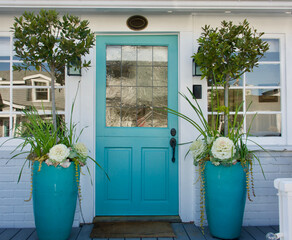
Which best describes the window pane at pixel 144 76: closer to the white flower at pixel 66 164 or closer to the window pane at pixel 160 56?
the window pane at pixel 160 56

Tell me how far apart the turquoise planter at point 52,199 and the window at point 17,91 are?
0.89 metres

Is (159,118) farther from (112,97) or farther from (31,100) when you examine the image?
(31,100)

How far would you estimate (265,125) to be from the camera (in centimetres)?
300

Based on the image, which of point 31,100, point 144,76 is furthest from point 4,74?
point 144,76

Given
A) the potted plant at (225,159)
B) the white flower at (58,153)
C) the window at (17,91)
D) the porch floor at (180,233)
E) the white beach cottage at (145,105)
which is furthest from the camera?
the window at (17,91)

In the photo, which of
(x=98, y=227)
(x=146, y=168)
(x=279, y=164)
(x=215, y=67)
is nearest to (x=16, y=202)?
(x=98, y=227)

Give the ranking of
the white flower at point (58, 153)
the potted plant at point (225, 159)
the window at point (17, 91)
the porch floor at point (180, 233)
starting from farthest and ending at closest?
the window at point (17, 91) < the porch floor at point (180, 233) < the potted plant at point (225, 159) < the white flower at point (58, 153)

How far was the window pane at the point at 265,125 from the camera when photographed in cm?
299

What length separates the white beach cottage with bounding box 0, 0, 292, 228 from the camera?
2814mm

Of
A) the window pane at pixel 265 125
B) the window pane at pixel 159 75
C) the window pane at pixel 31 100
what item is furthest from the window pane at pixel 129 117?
the window pane at pixel 265 125

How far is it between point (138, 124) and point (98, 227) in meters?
1.15

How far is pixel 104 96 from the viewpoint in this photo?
295 cm

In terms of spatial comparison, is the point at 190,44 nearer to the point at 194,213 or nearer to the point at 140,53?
the point at 140,53

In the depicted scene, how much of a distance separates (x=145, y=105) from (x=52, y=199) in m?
1.37
